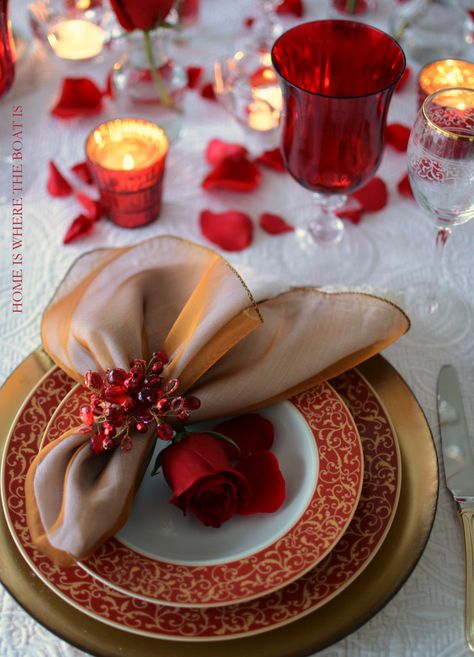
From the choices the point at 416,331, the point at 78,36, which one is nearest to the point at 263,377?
the point at 416,331

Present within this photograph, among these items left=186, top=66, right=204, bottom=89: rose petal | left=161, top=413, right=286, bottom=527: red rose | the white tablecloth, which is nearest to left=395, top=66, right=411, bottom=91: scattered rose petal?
the white tablecloth

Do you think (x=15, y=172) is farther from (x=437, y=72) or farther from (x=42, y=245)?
(x=437, y=72)

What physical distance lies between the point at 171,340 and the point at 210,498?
0.14m

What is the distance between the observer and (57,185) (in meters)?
0.89

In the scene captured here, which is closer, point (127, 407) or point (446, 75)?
point (127, 407)

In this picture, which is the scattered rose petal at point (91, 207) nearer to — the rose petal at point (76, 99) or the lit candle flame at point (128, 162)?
the lit candle flame at point (128, 162)

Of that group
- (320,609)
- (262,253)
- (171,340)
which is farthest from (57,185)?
(320,609)

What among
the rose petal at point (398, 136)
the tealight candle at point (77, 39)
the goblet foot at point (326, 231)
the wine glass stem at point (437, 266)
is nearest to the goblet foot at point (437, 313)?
the wine glass stem at point (437, 266)

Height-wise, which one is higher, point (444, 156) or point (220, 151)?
point (444, 156)

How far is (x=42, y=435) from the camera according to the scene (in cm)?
61

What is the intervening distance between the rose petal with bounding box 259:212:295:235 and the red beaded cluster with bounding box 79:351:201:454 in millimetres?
330

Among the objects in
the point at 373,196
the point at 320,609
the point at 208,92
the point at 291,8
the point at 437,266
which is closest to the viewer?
the point at 320,609

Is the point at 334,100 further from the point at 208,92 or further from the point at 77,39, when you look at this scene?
the point at 77,39

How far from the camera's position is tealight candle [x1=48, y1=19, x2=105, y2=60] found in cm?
105
